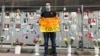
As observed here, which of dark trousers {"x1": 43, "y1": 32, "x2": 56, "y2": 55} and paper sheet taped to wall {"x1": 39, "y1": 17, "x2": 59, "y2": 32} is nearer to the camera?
dark trousers {"x1": 43, "y1": 32, "x2": 56, "y2": 55}

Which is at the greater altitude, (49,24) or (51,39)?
(49,24)

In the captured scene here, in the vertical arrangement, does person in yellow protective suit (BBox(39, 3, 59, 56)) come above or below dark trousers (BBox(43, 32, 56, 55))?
above

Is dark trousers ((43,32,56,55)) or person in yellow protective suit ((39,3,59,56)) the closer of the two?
dark trousers ((43,32,56,55))

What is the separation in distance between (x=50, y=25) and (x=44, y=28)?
10.5 inches

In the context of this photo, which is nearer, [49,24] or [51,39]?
[51,39]

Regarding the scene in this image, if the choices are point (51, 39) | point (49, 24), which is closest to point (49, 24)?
point (49, 24)

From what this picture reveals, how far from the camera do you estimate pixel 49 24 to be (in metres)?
14.2

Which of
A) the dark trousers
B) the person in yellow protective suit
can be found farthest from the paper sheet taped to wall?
the dark trousers

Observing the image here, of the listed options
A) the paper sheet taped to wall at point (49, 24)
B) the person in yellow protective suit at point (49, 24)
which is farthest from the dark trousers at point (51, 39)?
the paper sheet taped to wall at point (49, 24)

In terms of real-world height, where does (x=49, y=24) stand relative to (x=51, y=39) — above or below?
above

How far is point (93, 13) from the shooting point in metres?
15.3

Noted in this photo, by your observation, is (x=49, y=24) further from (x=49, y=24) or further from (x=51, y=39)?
(x=51, y=39)

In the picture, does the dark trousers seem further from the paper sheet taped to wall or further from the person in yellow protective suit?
→ the paper sheet taped to wall

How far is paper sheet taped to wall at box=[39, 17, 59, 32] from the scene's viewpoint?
14078 millimetres
